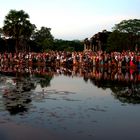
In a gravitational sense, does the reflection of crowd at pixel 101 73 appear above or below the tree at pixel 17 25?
below

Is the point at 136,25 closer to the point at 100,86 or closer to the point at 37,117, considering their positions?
the point at 100,86

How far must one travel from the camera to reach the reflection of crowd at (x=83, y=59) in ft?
138

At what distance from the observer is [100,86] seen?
23.9 meters

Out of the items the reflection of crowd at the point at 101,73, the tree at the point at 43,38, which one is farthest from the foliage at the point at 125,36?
the reflection of crowd at the point at 101,73

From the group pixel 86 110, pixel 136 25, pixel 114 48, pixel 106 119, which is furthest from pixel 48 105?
pixel 136 25

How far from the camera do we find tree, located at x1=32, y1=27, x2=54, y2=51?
101 meters

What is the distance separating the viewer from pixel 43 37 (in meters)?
105

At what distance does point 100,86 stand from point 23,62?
120 feet

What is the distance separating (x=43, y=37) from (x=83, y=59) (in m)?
56.5

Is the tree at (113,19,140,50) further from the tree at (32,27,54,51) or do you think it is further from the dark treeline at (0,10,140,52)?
the tree at (32,27,54,51)

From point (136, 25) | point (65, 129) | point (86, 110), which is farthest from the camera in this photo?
point (136, 25)

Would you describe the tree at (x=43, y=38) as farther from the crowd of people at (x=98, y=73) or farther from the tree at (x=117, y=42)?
the crowd of people at (x=98, y=73)

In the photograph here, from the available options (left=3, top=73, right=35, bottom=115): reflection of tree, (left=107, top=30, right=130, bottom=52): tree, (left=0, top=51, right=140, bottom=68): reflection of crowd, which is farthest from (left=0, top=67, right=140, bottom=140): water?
(left=107, top=30, right=130, bottom=52): tree

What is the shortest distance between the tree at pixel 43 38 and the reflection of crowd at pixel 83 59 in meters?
37.6
